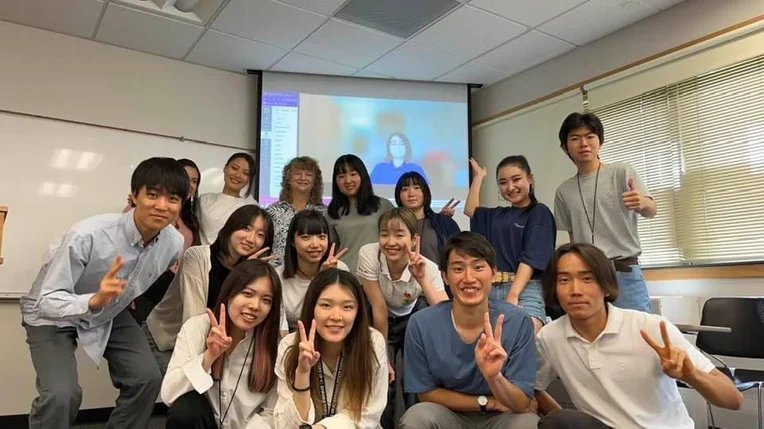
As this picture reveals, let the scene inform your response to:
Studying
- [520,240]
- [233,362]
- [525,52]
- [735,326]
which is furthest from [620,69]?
[233,362]

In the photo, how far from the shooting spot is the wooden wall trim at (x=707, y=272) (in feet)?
10.1

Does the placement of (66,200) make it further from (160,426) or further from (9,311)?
(160,426)

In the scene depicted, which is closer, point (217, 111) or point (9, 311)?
point (9, 311)

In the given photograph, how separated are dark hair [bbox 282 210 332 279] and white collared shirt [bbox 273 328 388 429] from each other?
46cm

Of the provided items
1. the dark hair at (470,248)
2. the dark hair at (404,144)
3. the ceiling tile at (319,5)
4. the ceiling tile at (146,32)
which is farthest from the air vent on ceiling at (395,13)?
the dark hair at (470,248)

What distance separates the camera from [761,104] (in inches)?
125

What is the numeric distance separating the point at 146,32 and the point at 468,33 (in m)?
2.29

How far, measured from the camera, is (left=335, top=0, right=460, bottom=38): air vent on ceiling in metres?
3.54

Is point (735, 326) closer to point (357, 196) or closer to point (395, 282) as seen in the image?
point (395, 282)

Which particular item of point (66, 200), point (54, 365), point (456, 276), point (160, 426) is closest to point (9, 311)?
point (66, 200)

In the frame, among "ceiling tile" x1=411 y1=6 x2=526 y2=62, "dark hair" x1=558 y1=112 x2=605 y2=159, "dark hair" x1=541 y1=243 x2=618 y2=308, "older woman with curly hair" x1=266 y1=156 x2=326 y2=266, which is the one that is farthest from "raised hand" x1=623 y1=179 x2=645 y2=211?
"ceiling tile" x1=411 y1=6 x2=526 y2=62

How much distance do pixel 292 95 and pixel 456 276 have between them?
3.07 meters

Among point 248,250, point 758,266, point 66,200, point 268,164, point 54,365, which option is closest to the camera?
point 54,365

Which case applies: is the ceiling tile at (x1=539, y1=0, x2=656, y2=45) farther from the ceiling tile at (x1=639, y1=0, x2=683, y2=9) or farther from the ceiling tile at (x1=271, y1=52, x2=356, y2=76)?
the ceiling tile at (x1=271, y1=52, x2=356, y2=76)
